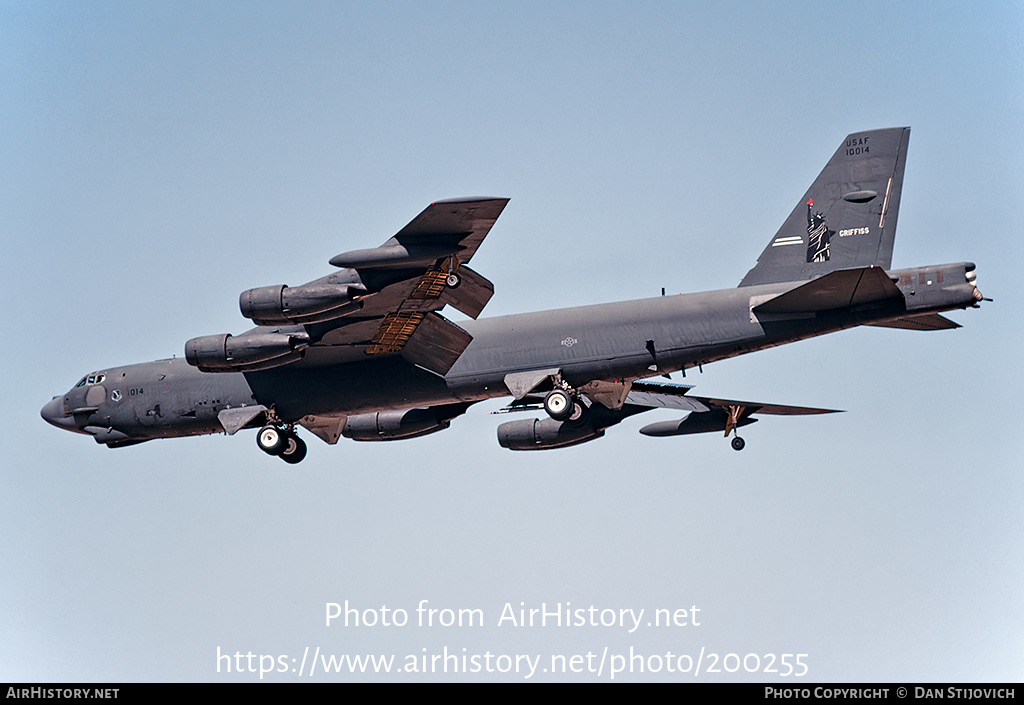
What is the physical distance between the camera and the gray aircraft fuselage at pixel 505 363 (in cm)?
2711

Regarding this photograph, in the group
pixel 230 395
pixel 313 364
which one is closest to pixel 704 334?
pixel 313 364

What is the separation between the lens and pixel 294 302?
2602cm

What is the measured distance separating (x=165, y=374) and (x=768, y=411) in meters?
14.7

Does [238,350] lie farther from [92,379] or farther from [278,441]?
[92,379]

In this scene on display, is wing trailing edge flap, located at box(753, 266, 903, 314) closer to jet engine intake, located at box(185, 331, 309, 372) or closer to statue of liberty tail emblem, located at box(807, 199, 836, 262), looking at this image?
statue of liberty tail emblem, located at box(807, 199, 836, 262)

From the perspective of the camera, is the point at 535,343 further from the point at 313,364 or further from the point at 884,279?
the point at 884,279

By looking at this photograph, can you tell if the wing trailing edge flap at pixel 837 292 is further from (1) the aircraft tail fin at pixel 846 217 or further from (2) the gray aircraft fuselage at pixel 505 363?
(1) the aircraft tail fin at pixel 846 217

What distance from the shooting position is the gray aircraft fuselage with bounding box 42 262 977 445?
27109 mm

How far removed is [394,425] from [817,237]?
10972mm

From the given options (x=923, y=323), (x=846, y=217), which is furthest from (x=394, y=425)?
(x=923, y=323)

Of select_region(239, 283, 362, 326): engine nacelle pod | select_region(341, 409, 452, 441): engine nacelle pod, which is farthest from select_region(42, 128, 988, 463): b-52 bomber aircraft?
select_region(341, 409, 452, 441): engine nacelle pod

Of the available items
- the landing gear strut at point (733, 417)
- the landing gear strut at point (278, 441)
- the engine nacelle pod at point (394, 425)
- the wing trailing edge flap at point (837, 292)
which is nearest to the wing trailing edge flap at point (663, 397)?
the landing gear strut at point (733, 417)

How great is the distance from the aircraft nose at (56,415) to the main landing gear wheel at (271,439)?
454 centimetres
